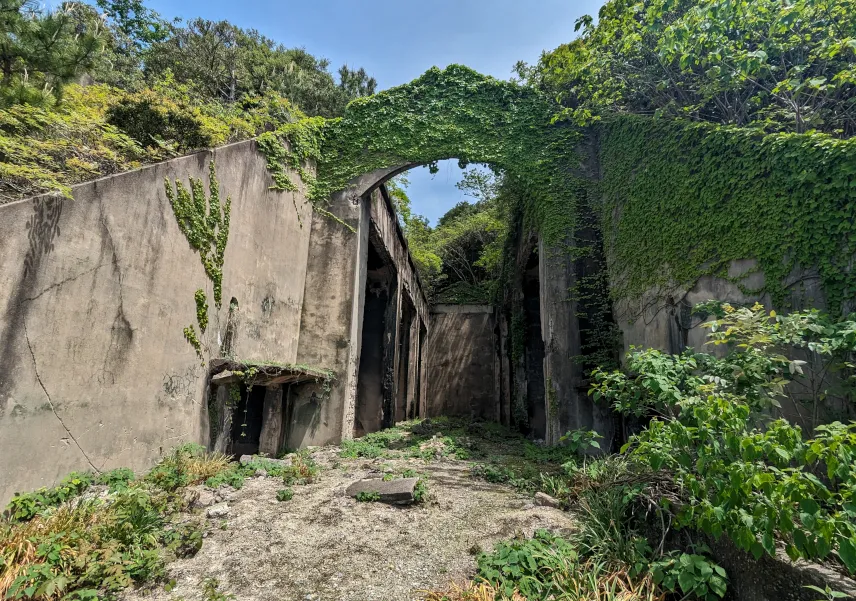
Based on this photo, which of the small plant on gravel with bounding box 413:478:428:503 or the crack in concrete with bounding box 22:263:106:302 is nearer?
the crack in concrete with bounding box 22:263:106:302

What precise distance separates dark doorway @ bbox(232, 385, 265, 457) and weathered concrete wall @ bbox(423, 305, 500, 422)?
11.9 meters

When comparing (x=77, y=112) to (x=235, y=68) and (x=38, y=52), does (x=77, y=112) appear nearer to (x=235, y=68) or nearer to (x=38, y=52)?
(x=38, y=52)

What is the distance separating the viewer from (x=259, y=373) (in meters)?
7.93

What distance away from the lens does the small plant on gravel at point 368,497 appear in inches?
229

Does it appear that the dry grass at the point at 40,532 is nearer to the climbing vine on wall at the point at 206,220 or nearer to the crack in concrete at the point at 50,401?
the crack in concrete at the point at 50,401

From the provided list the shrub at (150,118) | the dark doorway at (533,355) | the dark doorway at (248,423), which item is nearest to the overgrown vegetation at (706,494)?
the dark doorway at (248,423)

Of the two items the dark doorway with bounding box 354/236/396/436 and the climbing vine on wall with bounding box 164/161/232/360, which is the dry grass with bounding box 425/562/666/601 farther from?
the dark doorway with bounding box 354/236/396/436

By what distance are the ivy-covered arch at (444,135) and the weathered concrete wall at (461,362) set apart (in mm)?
9908

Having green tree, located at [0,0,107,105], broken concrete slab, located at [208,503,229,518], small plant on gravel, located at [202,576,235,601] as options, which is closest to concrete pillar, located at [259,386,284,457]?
broken concrete slab, located at [208,503,229,518]

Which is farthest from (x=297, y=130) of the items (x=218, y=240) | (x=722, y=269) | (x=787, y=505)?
(x=787, y=505)

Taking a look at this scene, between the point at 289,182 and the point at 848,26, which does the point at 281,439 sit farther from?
the point at 848,26

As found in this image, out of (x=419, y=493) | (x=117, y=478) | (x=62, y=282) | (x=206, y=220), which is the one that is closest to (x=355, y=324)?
(x=206, y=220)

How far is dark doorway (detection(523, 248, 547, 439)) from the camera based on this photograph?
14.9 metres

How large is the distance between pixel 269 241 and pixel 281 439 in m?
4.32
